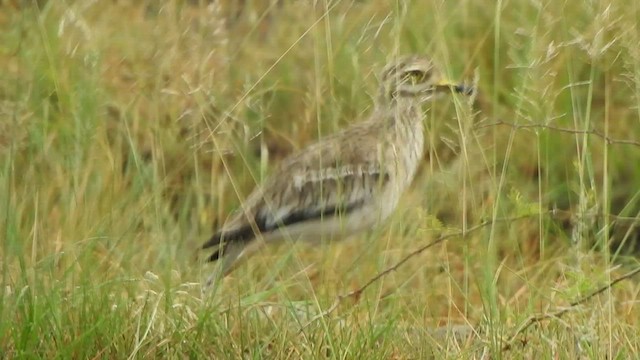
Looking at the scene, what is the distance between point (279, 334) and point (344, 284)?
820 millimetres

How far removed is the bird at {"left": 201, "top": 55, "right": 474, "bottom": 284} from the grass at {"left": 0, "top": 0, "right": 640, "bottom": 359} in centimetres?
11

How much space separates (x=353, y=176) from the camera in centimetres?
593

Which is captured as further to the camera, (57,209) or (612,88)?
(612,88)

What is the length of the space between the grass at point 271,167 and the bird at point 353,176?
0.11 meters

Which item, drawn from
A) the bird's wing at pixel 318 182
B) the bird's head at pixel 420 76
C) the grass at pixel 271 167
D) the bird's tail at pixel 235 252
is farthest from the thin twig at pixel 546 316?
the bird's wing at pixel 318 182

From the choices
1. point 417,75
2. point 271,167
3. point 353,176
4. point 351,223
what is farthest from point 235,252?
point 271,167

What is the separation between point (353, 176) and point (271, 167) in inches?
37.1

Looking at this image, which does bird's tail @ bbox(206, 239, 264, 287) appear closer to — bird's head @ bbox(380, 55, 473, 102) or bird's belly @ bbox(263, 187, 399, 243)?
bird's belly @ bbox(263, 187, 399, 243)

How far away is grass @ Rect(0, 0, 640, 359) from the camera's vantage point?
3.86m

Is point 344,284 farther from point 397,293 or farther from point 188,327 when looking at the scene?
point 188,327

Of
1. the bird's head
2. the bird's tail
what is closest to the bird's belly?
the bird's tail

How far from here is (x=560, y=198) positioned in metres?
6.39

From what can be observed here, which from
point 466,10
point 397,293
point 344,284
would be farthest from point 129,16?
point 397,293

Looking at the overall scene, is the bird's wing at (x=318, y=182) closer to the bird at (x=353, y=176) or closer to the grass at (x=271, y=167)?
the bird at (x=353, y=176)
